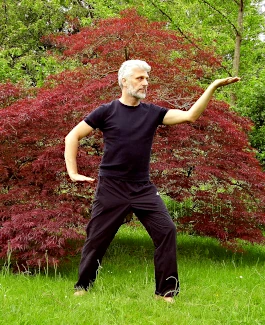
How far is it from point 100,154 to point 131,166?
1597mm

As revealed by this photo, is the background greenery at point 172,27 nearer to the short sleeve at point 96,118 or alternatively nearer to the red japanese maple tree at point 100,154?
the red japanese maple tree at point 100,154

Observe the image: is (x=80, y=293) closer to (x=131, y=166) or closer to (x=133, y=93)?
(x=131, y=166)

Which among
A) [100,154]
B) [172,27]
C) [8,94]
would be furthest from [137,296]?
[172,27]

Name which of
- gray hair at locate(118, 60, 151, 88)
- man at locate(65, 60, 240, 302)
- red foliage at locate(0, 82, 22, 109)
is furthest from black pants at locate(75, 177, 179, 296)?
red foliage at locate(0, 82, 22, 109)

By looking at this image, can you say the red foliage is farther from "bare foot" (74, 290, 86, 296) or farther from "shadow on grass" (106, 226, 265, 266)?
"bare foot" (74, 290, 86, 296)

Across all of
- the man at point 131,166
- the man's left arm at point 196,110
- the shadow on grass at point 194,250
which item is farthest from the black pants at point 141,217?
the shadow on grass at point 194,250

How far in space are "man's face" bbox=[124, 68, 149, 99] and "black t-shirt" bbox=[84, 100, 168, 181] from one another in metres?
0.11

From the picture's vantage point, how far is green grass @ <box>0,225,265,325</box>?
3031 millimetres

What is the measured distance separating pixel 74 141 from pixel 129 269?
5.86ft

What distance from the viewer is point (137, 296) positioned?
12.1ft

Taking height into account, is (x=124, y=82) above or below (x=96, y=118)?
above

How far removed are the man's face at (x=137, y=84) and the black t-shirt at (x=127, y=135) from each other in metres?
0.11

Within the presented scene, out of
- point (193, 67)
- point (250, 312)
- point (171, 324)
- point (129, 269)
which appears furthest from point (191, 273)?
point (193, 67)

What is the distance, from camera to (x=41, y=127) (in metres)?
4.58
